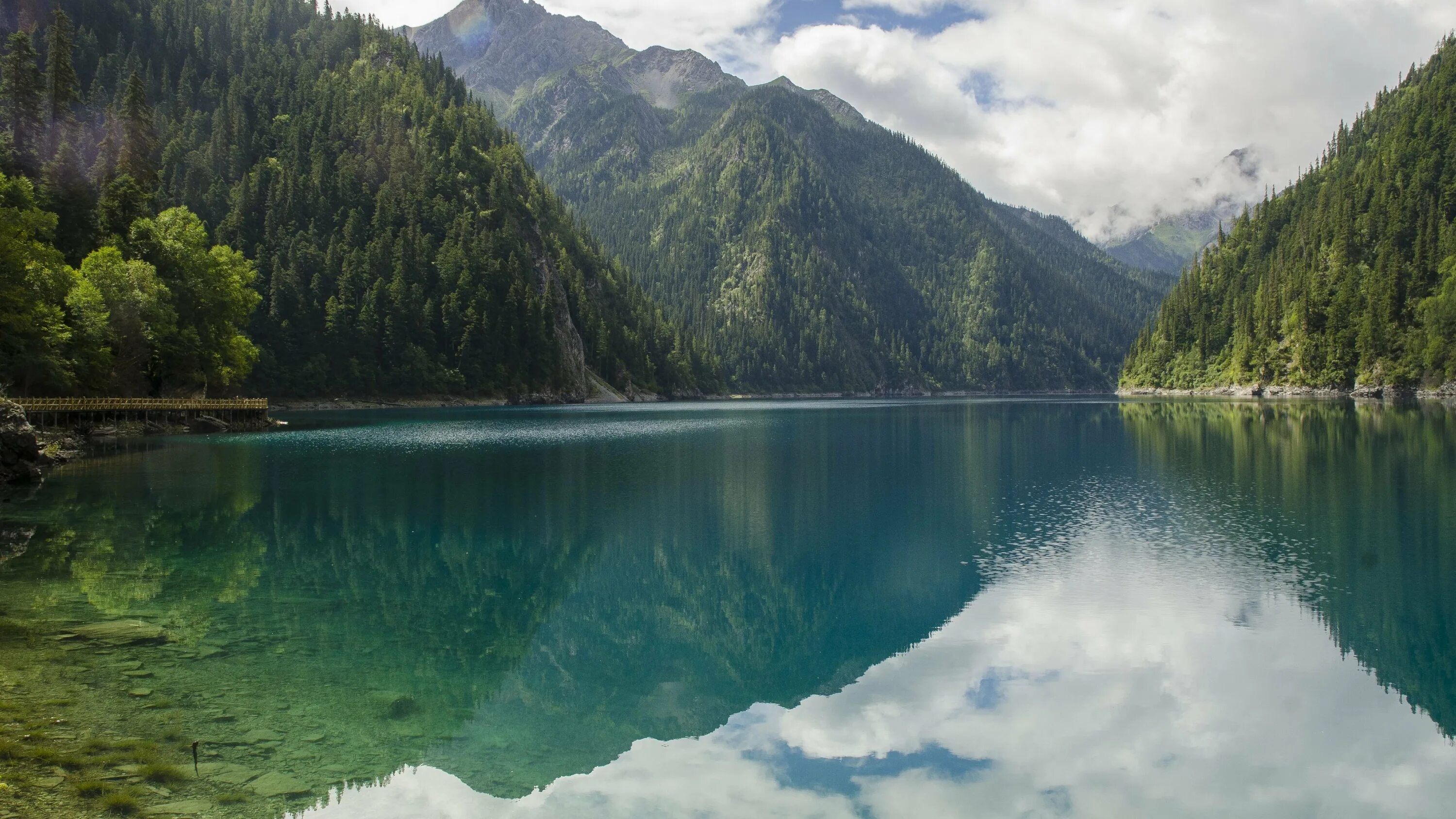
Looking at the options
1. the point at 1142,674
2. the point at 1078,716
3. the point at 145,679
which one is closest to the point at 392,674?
the point at 145,679

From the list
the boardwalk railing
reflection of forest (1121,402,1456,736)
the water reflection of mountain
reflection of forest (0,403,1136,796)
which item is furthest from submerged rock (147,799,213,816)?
the boardwalk railing

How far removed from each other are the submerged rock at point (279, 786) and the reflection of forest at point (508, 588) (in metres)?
0.34

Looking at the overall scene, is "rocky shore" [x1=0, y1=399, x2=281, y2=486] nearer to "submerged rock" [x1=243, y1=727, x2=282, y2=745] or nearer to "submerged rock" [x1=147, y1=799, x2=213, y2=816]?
"submerged rock" [x1=243, y1=727, x2=282, y2=745]

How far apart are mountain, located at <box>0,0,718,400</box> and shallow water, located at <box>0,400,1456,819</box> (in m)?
74.7

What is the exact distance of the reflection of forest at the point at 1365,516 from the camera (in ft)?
58.7

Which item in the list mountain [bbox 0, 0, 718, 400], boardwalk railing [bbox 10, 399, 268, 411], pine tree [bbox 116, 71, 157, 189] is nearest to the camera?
boardwalk railing [bbox 10, 399, 268, 411]

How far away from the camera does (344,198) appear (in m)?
140

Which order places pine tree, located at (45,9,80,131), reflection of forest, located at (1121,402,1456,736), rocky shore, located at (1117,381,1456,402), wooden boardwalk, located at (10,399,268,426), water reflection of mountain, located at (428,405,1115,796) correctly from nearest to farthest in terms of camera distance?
water reflection of mountain, located at (428,405,1115,796) → reflection of forest, located at (1121,402,1456,736) → wooden boardwalk, located at (10,399,268,426) → pine tree, located at (45,9,80,131) → rocky shore, located at (1117,381,1456,402)

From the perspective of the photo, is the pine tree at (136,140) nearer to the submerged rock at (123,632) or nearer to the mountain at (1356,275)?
the submerged rock at (123,632)

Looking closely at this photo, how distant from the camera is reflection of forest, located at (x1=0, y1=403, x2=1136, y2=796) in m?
14.7

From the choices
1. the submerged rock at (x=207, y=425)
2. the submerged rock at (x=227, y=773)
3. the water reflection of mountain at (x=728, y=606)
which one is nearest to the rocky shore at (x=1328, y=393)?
the water reflection of mountain at (x=728, y=606)

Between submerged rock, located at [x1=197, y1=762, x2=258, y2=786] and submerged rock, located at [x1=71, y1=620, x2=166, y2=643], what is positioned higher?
submerged rock, located at [x1=71, y1=620, x2=166, y2=643]

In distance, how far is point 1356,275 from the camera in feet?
454

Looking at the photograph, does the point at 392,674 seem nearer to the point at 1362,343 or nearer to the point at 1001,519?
the point at 1001,519
